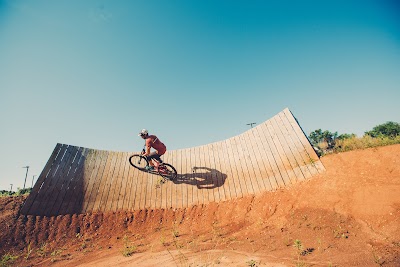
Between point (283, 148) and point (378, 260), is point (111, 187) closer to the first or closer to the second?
point (283, 148)

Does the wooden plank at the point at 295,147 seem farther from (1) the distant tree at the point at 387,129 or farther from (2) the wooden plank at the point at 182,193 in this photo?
(1) the distant tree at the point at 387,129

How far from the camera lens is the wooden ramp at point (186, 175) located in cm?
865

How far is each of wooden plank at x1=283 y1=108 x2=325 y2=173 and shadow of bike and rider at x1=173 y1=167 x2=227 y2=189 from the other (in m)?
3.65

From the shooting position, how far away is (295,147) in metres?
8.71

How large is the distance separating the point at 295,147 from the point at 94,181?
910 centimetres

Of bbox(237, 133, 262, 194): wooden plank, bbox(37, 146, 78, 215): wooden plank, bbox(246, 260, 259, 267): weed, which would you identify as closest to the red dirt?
bbox(246, 260, 259, 267): weed

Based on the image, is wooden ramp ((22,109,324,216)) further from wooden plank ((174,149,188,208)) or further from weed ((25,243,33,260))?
weed ((25,243,33,260))

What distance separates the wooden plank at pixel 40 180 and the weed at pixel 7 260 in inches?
77.1

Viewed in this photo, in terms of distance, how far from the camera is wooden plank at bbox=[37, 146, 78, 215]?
8.90 m

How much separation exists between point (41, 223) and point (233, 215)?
24.0 ft

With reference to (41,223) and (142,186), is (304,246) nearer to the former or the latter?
(142,186)

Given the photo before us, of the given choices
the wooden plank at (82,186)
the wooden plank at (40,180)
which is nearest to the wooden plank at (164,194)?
the wooden plank at (82,186)

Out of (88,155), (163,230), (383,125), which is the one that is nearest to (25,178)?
(88,155)

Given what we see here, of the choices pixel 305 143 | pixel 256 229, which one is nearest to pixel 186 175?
pixel 256 229
